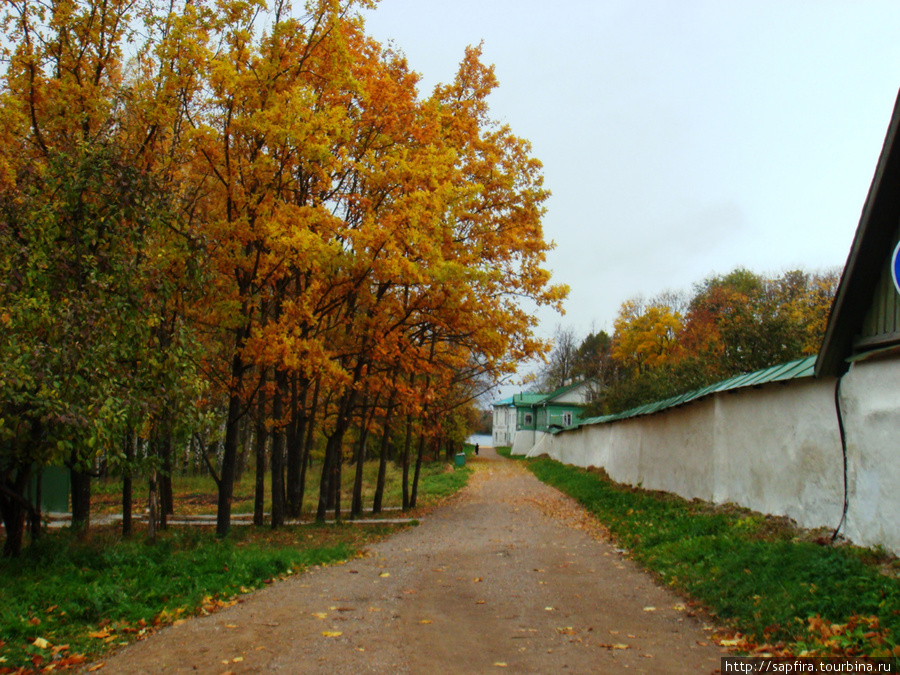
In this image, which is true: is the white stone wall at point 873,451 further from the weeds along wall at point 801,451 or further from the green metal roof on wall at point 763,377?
the green metal roof on wall at point 763,377

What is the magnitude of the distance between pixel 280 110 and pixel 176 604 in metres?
7.55

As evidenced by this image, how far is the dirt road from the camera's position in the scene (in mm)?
5219

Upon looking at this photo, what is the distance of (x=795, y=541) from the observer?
304 inches

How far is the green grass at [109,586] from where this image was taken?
18.4 feet

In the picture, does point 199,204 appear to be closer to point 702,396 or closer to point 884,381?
point 702,396

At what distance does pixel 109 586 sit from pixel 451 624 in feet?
11.3

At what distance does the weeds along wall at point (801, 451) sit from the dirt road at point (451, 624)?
6.94 feet

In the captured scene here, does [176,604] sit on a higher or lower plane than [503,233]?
lower

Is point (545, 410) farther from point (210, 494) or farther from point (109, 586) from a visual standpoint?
point (109, 586)

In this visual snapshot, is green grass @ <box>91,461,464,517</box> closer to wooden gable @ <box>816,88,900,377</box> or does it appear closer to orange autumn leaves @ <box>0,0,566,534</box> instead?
orange autumn leaves @ <box>0,0,566,534</box>

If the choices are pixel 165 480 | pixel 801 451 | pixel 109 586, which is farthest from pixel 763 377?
pixel 165 480

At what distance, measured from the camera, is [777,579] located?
6.66m

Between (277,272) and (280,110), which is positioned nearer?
(280,110)

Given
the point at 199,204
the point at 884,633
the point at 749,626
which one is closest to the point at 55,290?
the point at 199,204
